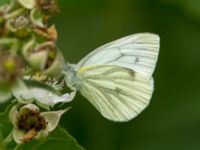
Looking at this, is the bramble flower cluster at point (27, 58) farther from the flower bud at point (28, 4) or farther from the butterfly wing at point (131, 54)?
the butterfly wing at point (131, 54)

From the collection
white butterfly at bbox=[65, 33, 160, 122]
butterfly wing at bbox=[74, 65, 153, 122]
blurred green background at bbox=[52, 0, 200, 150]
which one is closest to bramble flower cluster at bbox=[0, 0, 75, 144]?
white butterfly at bbox=[65, 33, 160, 122]

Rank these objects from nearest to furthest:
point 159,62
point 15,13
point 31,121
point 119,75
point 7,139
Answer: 1. point 15,13
2. point 7,139
3. point 31,121
4. point 119,75
5. point 159,62

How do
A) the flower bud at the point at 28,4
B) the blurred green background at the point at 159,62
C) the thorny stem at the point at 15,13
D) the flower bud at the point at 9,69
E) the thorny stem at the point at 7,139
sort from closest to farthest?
the flower bud at the point at 9,69, the thorny stem at the point at 15,13, the flower bud at the point at 28,4, the thorny stem at the point at 7,139, the blurred green background at the point at 159,62

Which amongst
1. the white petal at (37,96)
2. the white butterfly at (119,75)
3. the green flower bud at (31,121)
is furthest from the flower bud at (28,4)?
the white butterfly at (119,75)

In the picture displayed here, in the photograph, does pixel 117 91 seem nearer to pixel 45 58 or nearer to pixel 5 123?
pixel 5 123

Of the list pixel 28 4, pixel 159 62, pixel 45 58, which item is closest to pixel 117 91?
pixel 28 4

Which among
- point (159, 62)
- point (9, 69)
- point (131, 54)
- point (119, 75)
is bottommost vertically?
point (159, 62)

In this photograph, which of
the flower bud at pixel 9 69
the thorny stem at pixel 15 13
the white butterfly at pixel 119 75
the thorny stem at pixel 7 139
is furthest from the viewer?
the white butterfly at pixel 119 75

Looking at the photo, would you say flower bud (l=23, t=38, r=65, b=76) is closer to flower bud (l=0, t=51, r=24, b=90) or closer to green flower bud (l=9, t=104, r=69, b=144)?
flower bud (l=0, t=51, r=24, b=90)
